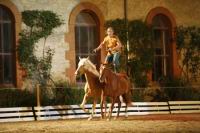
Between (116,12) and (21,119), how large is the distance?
7887 millimetres

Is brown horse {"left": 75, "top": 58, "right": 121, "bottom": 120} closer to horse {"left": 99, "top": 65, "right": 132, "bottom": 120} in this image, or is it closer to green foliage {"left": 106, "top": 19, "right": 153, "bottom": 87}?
horse {"left": 99, "top": 65, "right": 132, "bottom": 120}

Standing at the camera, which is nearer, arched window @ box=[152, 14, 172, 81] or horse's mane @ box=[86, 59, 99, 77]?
horse's mane @ box=[86, 59, 99, 77]

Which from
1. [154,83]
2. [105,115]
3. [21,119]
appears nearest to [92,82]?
[105,115]

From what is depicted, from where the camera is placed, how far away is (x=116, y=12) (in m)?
25.2

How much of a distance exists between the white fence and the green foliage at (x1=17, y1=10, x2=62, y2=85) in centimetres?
247

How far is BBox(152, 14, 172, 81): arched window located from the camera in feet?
87.9

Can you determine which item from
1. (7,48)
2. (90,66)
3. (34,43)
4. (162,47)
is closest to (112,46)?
(90,66)

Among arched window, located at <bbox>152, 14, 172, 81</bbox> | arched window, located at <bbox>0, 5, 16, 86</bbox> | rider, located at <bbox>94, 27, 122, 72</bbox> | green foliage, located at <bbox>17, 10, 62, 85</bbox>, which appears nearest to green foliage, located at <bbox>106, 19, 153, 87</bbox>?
arched window, located at <bbox>152, 14, 172, 81</bbox>

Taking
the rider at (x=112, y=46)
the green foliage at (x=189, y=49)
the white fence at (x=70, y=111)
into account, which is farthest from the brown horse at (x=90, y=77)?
the green foliage at (x=189, y=49)

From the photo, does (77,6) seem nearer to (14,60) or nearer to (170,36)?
(14,60)

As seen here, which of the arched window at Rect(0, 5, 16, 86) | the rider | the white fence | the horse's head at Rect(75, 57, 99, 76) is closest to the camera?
the horse's head at Rect(75, 57, 99, 76)

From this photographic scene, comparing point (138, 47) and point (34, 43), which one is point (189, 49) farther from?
point (34, 43)

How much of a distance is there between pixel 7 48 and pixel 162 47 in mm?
8339

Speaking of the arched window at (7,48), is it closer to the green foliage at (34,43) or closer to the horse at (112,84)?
the green foliage at (34,43)
